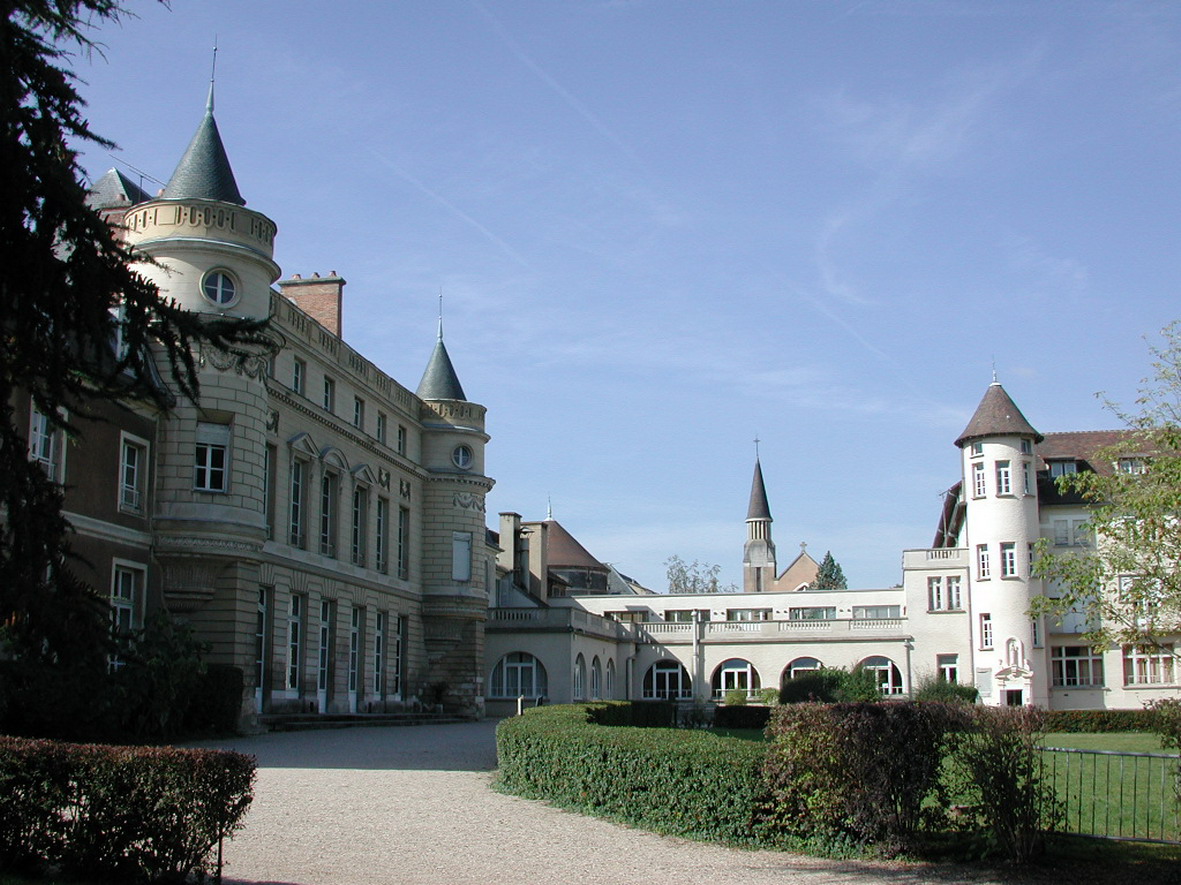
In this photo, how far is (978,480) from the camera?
157ft

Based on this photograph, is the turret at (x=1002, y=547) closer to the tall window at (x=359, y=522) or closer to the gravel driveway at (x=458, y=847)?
the tall window at (x=359, y=522)

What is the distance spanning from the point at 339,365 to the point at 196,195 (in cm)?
A: 903

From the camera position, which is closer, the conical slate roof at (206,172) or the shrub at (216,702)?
the shrub at (216,702)

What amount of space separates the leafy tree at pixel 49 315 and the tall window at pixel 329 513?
28.0 metres

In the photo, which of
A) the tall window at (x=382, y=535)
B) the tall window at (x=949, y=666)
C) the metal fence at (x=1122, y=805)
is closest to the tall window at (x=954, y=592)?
the tall window at (x=949, y=666)

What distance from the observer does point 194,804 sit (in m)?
8.36

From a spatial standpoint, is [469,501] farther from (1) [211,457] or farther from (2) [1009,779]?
(2) [1009,779]

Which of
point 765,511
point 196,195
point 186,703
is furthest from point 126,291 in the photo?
point 765,511

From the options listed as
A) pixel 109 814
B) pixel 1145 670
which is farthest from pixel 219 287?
pixel 1145 670

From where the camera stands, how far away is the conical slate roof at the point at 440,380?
4438cm

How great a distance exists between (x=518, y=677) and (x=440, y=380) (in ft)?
41.8

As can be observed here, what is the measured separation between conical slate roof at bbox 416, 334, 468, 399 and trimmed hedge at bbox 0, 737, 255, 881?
36001 millimetres

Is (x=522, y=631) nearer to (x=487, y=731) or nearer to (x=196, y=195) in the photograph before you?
(x=487, y=731)

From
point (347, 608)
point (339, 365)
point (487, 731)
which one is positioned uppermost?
point (339, 365)
